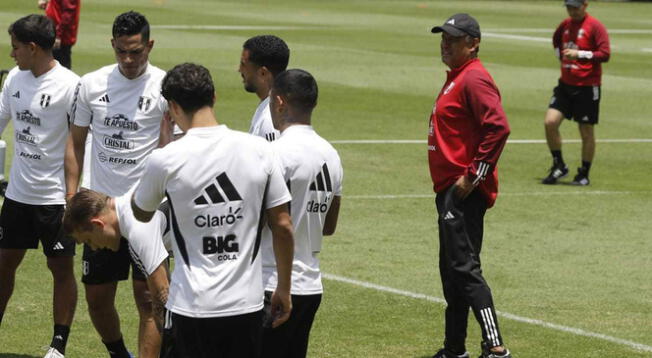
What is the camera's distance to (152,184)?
6.22 metres

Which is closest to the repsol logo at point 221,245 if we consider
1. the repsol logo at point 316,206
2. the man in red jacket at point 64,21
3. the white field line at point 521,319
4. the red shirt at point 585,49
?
the repsol logo at point 316,206

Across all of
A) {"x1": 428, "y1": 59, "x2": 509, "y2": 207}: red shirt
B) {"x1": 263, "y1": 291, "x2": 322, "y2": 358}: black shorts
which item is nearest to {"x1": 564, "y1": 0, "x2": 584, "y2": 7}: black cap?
{"x1": 428, "y1": 59, "x2": 509, "y2": 207}: red shirt

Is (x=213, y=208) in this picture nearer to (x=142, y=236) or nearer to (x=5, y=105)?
(x=142, y=236)

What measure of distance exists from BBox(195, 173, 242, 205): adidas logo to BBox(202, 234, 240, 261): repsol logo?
0.57 feet

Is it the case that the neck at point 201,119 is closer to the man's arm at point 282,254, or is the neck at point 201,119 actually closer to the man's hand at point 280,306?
the man's arm at point 282,254

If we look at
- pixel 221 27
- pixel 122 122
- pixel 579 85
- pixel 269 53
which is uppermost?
pixel 269 53

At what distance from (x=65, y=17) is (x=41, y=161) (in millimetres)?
13674

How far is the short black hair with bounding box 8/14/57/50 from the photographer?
922cm

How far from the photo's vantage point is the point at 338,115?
22406mm

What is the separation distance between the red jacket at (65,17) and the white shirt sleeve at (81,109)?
13.7 metres

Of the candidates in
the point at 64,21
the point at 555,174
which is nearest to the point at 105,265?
the point at 555,174

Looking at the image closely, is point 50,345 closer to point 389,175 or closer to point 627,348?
point 627,348

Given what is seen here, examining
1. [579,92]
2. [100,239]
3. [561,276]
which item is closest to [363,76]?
[579,92]

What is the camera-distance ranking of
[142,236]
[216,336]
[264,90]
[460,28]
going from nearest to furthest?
[216,336] → [142,236] → [264,90] → [460,28]
